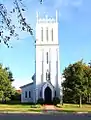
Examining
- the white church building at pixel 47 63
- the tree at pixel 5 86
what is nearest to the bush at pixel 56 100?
the white church building at pixel 47 63

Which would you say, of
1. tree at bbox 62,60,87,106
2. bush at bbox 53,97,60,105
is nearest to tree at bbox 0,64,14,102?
bush at bbox 53,97,60,105

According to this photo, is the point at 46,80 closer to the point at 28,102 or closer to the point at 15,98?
the point at 28,102

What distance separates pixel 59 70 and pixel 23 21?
74.7 metres

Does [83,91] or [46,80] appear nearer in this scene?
[83,91]

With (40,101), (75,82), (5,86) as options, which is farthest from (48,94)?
(5,86)

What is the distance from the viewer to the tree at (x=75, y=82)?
234 feet

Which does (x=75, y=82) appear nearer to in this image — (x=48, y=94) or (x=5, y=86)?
(x=48, y=94)

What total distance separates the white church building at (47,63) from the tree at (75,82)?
188 inches

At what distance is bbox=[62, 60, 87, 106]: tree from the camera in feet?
234

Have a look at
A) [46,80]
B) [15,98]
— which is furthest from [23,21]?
[15,98]

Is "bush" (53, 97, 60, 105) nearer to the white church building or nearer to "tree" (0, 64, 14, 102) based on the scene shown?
the white church building

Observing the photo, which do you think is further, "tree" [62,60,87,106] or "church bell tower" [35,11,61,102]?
"church bell tower" [35,11,61,102]

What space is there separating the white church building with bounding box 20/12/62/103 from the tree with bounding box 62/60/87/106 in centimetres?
479

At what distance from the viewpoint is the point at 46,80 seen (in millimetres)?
79438
